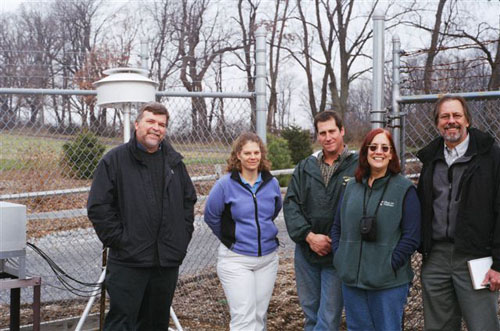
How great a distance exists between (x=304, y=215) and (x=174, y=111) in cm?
177

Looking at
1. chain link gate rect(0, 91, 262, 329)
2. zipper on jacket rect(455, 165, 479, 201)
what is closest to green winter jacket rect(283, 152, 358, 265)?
zipper on jacket rect(455, 165, 479, 201)

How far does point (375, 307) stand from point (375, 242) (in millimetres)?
415

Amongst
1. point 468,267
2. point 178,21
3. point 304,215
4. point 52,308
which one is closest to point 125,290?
point 304,215

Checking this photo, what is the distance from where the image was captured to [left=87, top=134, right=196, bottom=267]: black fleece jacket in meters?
3.47

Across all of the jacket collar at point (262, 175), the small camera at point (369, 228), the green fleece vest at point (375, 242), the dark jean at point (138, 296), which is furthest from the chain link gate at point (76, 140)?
the small camera at point (369, 228)

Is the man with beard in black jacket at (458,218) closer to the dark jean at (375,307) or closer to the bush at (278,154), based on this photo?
the dark jean at (375,307)

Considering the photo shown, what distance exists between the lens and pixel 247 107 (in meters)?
4.79

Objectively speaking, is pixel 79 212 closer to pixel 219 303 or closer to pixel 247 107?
pixel 219 303

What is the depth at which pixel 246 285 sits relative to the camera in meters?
3.71

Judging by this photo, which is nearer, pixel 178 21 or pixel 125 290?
pixel 125 290

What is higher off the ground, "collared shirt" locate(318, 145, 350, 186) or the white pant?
"collared shirt" locate(318, 145, 350, 186)

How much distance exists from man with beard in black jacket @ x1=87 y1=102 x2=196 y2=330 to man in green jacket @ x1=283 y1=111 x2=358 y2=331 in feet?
2.63

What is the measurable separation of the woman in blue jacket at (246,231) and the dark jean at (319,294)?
213 millimetres

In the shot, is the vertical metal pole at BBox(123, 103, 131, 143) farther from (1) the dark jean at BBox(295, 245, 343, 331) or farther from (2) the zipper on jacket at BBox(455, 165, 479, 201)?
(2) the zipper on jacket at BBox(455, 165, 479, 201)
